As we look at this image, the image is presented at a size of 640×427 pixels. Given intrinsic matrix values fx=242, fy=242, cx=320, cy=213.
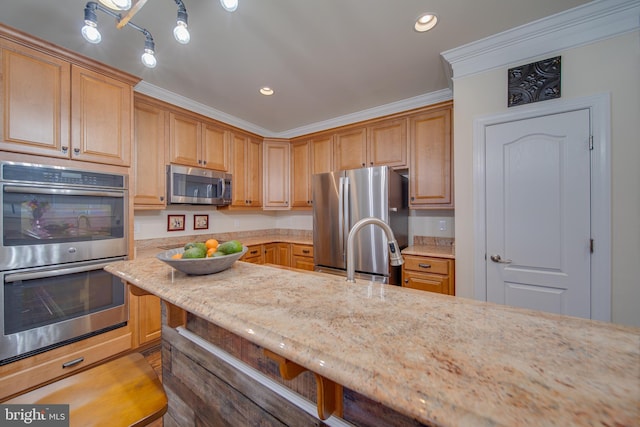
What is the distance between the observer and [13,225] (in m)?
1.55

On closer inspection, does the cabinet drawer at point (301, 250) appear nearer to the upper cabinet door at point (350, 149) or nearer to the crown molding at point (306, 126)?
the upper cabinet door at point (350, 149)

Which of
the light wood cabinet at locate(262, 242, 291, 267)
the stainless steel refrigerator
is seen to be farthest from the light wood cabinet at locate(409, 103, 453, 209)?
the light wood cabinet at locate(262, 242, 291, 267)

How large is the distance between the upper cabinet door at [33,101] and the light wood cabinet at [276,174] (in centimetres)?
216

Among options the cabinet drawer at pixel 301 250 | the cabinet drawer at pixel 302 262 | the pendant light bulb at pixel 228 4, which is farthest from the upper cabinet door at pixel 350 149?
the pendant light bulb at pixel 228 4

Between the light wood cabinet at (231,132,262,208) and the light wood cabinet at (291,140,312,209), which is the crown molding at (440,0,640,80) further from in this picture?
the light wood cabinet at (231,132,262,208)

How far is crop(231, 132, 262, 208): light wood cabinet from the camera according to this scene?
3.21m

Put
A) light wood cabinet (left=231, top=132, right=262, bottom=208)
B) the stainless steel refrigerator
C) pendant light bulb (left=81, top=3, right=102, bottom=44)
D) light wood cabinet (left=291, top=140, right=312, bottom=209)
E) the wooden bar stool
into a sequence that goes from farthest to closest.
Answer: light wood cabinet (left=291, top=140, right=312, bottom=209), light wood cabinet (left=231, top=132, right=262, bottom=208), the stainless steel refrigerator, pendant light bulb (left=81, top=3, right=102, bottom=44), the wooden bar stool

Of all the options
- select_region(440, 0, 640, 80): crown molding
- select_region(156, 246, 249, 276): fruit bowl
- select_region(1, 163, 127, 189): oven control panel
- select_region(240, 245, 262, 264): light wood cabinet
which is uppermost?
select_region(440, 0, 640, 80): crown molding

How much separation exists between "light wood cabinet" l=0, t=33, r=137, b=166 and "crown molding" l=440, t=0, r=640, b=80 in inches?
108

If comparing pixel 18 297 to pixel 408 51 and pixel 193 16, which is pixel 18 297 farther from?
pixel 408 51

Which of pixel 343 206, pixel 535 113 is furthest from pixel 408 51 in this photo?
pixel 343 206

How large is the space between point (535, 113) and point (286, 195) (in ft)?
9.40

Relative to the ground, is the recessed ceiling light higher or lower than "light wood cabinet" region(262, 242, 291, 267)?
higher

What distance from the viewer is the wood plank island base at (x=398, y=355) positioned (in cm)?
35
